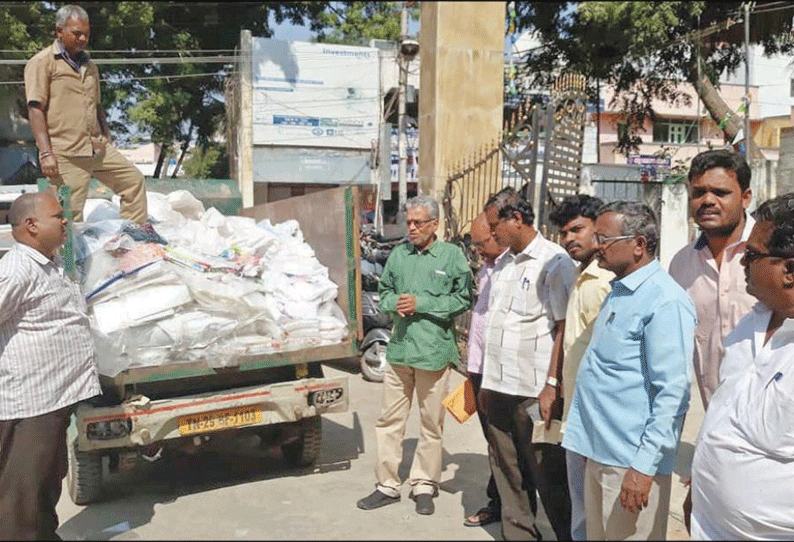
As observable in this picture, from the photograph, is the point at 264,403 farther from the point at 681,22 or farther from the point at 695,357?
the point at 681,22

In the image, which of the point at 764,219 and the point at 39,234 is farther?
the point at 39,234

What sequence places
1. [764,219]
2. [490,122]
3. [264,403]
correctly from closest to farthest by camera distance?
[764,219] < [264,403] < [490,122]

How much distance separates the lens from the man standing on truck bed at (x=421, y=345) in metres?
3.62

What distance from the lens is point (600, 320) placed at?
7.72ft

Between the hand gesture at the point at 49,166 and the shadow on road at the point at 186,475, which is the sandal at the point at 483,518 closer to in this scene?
the shadow on road at the point at 186,475

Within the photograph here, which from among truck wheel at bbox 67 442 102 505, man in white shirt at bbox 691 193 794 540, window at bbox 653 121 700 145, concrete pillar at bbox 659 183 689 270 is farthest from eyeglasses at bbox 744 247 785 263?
window at bbox 653 121 700 145

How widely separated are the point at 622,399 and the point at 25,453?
2.33 metres

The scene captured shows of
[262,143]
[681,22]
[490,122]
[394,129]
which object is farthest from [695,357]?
[394,129]

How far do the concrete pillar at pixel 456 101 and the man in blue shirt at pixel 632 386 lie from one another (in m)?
2.86

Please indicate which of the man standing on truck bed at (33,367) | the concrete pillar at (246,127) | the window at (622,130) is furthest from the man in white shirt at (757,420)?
the concrete pillar at (246,127)

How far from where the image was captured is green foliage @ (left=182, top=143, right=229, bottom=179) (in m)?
18.4

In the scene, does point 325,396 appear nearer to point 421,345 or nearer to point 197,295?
point 421,345

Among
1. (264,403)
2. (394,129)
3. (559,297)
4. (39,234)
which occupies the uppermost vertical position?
(394,129)

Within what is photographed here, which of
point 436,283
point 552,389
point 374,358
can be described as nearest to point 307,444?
point 436,283
